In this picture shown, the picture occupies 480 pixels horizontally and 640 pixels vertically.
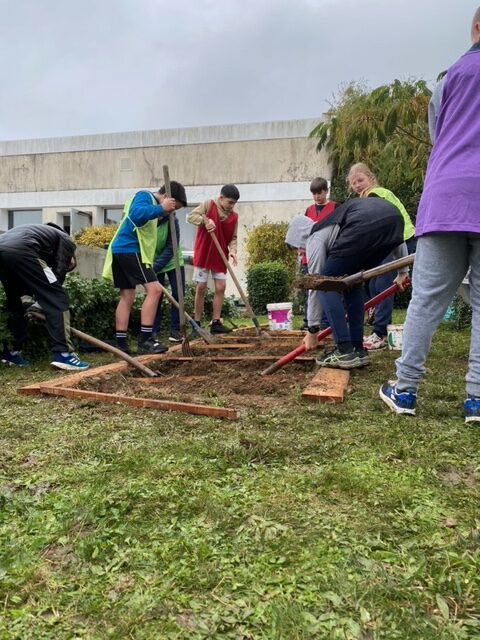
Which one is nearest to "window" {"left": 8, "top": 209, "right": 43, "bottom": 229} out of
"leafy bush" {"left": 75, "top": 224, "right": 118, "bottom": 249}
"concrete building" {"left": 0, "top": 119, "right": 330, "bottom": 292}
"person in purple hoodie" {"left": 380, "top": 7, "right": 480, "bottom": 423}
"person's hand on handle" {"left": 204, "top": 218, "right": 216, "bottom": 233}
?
"concrete building" {"left": 0, "top": 119, "right": 330, "bottom": 292}

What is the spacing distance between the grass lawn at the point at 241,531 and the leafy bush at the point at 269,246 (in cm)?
1330

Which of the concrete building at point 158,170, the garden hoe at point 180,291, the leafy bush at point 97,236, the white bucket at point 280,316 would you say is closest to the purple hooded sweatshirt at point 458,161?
the garden hoe at point 180,291

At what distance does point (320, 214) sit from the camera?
672 cm

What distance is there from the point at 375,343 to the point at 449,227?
118 inches

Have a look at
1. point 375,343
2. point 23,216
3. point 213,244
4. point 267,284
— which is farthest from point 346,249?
point 23,216

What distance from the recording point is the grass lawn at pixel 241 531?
3.64 ft

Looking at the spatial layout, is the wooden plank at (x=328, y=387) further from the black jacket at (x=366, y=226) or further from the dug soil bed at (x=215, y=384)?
the black jacket at (x=366, y=226)

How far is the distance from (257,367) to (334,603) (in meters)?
3.14

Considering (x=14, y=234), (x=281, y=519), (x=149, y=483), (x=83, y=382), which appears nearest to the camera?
(x=281, y=519)

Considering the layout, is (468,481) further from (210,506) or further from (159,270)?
(159,270)

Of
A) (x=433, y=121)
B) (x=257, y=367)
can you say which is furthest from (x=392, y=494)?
(x=257, y=367)

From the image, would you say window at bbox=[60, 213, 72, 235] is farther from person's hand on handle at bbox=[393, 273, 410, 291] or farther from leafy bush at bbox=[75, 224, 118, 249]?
person's hand on handle at bbox=[393, 273, 410, 291]

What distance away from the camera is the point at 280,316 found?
7020mm

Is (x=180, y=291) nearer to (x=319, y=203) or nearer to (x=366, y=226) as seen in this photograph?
(x=366, y=226)
